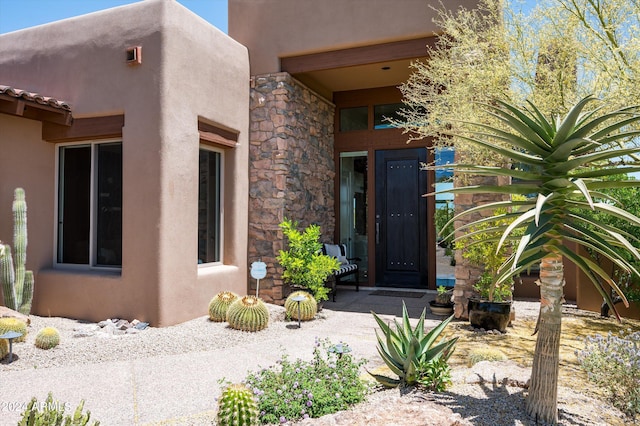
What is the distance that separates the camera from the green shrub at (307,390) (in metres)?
2.90

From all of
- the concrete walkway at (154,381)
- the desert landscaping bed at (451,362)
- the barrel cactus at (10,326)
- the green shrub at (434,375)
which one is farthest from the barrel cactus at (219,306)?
the green shrub at (434,375)

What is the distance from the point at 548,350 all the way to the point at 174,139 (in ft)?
16.8

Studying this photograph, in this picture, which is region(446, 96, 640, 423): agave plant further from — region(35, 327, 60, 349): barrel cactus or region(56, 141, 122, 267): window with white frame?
region(56, 141, 122, 267): window with white frame

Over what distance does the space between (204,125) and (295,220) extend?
2.29 metres

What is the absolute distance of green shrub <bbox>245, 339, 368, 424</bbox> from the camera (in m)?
2.90

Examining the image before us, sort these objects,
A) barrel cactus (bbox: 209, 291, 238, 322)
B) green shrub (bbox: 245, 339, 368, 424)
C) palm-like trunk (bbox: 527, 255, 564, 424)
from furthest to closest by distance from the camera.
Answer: barrel cactus (bbox: 209, 291, 238, 322) < green shrub (bbox: 245, 339, 368, 424) < palm-like trunk (bbox: 527, 255, 564, 424)

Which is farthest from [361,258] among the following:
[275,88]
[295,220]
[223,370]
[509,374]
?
[509,374]

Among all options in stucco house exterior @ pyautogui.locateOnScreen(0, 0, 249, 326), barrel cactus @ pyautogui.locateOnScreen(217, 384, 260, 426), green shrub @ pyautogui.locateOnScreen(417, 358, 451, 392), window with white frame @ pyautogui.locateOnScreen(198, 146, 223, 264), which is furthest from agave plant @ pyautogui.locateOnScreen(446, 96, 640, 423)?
window with white frame @ pyautogui.locateOnScreen(198, 146, 223, 264)

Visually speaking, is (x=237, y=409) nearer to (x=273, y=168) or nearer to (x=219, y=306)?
(x=219, y=306)

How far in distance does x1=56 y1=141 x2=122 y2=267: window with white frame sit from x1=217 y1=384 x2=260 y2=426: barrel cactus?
14.4ft

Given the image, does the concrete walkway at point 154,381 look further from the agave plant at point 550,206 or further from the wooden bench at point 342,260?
the wooden bench at point 342,260

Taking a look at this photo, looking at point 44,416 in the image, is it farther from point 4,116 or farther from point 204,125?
point 4,116

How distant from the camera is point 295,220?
7961 mm

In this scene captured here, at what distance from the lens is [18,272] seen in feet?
19.9
